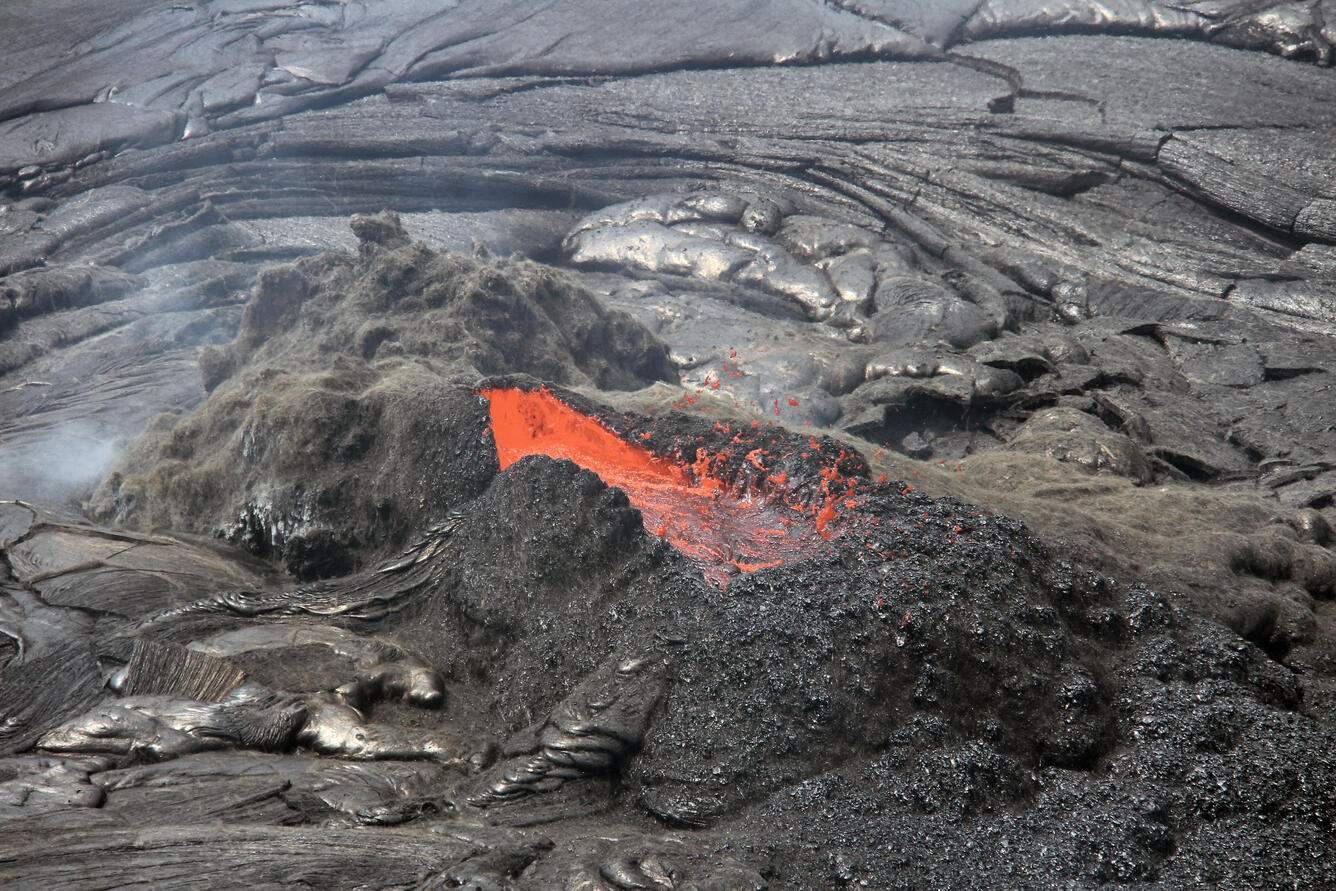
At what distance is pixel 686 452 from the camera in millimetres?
5438

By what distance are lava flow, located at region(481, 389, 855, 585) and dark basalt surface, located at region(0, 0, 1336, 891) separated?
152mm

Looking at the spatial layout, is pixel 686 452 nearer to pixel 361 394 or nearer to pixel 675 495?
pixel 675 495

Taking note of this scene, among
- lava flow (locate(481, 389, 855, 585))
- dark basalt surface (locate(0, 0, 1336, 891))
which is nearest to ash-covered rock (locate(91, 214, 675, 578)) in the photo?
dark basalt surface (locate(0, 0, 1336, 891))

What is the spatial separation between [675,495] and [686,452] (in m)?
0.39

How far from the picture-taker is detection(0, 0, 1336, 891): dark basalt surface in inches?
133

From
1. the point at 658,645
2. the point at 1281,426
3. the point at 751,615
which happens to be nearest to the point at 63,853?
the point at 658,645

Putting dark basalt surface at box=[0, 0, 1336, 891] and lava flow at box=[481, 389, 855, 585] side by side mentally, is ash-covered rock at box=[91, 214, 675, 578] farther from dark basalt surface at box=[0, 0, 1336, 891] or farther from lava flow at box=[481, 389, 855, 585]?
lava flow at box=[481, 389, 855, 585]

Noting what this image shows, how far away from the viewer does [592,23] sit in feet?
57.3

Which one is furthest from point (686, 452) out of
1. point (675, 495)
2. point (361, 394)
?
point (361, 394)

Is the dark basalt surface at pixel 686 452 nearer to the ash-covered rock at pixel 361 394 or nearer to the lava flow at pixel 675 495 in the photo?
the ash-covered rock at pixel 361 394

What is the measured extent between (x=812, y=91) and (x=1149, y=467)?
34.2ft

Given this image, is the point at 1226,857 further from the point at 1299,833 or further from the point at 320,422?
the point at 320,422

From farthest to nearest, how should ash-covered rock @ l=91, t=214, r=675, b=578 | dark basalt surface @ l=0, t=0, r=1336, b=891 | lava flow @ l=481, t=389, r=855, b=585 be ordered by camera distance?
ash-covered rock @ l=91, t=214, r=675, b=578
lava flow @ l=481, t=389, r=855, b=585
dark basalt surface @ l=0, t=0, r=1336, b=891

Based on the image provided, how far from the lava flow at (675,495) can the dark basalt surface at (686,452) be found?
0.50ft
